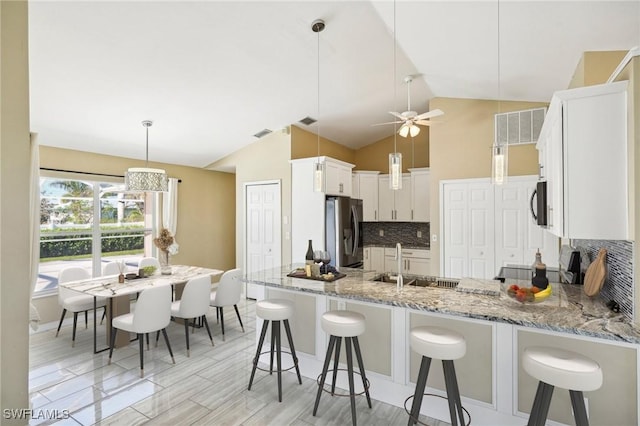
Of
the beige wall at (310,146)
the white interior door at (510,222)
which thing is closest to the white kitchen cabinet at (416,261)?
the white interior door at (510,222)

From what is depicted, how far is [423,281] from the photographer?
278cm

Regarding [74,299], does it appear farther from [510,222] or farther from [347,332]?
[510,222]

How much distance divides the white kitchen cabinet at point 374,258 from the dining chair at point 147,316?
12.8 ft

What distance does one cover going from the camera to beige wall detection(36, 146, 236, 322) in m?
4.81

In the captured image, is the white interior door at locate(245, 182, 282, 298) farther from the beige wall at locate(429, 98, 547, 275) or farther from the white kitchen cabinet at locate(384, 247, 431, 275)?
the beige wall at locate(429, 98, 547, 275)

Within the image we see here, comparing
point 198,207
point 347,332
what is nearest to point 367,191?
point 198,207

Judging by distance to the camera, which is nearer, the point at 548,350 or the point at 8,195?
the point at 8,195

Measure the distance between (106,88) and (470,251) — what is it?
494 centimetres

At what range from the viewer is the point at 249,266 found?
5680mm

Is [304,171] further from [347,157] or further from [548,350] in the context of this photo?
[548,350]

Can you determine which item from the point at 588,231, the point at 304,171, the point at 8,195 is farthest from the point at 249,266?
the point at 588,231

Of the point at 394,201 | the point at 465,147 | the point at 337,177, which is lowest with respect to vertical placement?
the point at 394,201

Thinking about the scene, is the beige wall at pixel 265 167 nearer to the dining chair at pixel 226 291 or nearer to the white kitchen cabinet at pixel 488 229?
the dining chair at pixel 226 291

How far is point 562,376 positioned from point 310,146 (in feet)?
15.8
